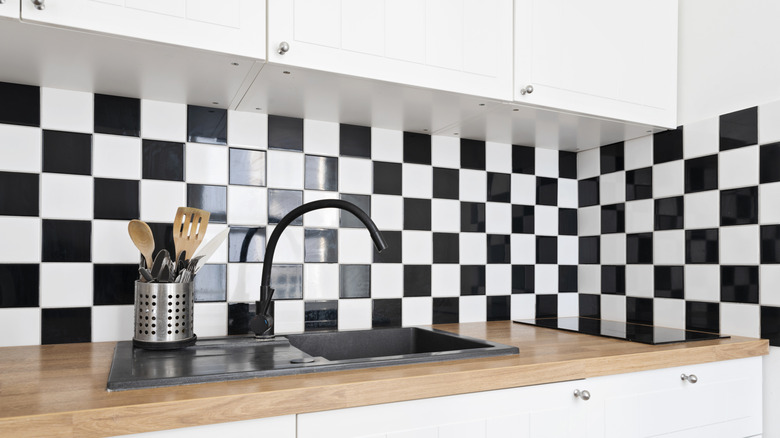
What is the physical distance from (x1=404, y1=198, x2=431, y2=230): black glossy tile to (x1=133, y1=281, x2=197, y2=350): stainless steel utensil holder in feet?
2.58

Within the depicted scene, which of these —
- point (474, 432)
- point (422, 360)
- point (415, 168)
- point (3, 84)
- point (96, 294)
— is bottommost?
point (474, 432)

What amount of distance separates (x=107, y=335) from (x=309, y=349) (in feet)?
1.77

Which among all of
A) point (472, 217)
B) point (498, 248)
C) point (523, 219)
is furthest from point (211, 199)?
point (523, 219)

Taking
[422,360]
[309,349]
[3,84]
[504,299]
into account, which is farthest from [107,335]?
[504,299]

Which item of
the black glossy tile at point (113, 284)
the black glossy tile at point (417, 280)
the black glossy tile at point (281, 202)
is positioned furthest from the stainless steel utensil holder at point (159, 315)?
the black glossy tile at point (417, 280)

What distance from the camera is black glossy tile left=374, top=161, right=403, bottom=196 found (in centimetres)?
179

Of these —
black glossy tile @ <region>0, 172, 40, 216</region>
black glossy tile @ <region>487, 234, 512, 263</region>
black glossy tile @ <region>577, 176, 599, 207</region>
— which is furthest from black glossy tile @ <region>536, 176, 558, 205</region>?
black glossy tile @ <region>0, 172, 40, 216</region>

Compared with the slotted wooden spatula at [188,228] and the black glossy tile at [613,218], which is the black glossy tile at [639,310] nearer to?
the black glossy tile at [613,218]

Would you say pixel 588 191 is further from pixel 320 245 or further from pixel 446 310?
pixel 320 245

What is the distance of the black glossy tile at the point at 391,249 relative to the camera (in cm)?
178

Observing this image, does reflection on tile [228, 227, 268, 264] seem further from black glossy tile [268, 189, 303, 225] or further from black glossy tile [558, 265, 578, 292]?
black glossy tile [558, 265, 578, 292]

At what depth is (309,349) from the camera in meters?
1.58

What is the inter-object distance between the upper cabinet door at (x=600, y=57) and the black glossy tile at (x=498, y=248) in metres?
0.56

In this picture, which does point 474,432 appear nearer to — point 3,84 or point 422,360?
point 422,360
